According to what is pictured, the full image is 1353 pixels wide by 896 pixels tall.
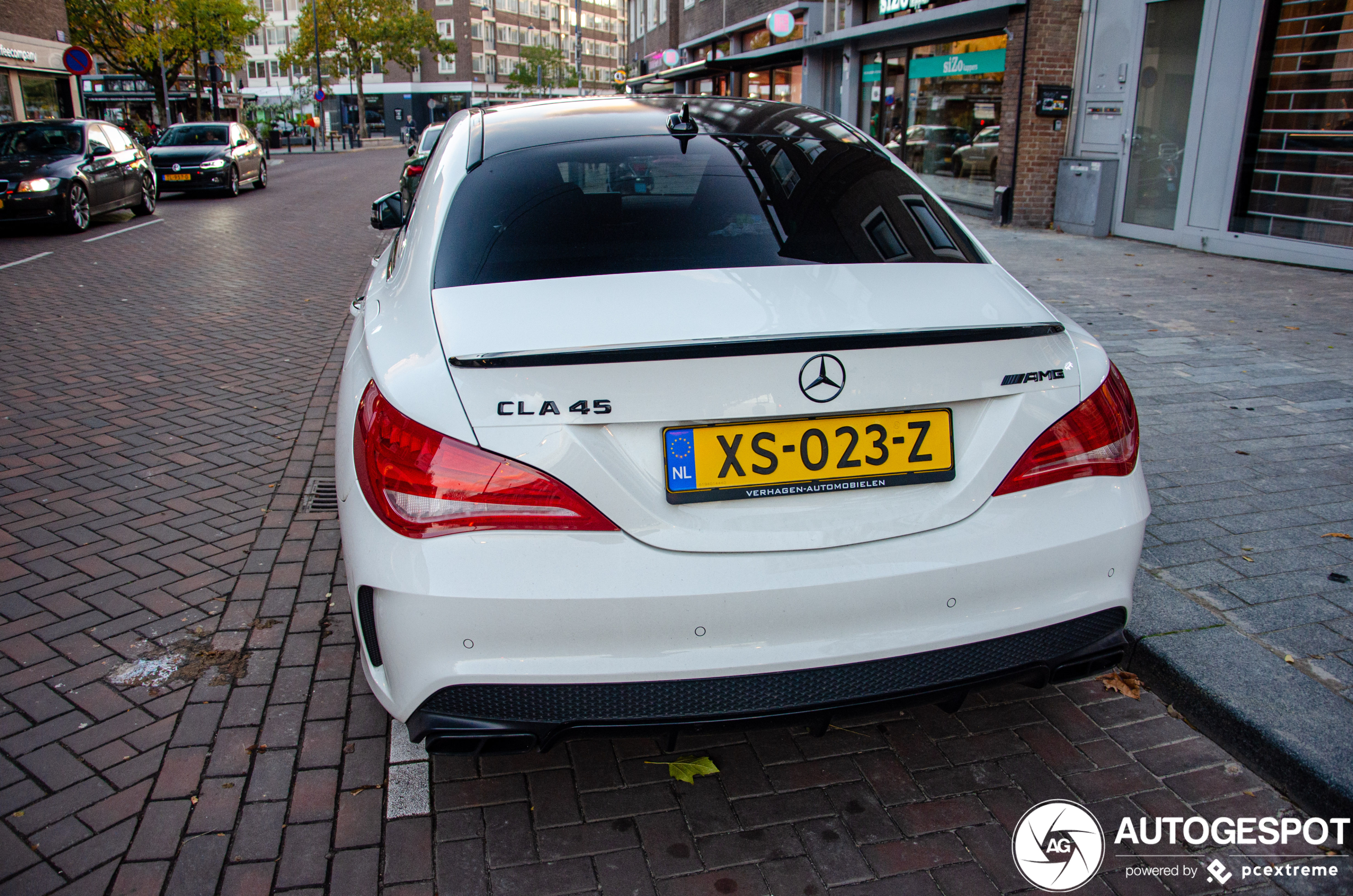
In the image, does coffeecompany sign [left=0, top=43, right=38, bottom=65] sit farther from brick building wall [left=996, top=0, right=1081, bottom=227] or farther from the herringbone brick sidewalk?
brick building wall [left=996, top=0, right=1081, bottom=227]

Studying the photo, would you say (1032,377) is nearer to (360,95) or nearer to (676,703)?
(676,703)

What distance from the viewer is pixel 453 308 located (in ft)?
7.34

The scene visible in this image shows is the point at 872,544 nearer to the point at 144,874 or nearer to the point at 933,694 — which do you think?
the point at 933,694

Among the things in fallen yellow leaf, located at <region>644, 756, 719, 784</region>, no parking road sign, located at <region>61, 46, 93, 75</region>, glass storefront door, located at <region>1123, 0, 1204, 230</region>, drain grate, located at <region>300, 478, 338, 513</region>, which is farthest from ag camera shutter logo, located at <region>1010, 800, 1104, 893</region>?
no parking road sign, located at <region>61, 46, 93, 75</region>

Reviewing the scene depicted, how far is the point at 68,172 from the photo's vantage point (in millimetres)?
14070

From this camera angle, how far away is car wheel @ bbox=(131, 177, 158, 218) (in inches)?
655

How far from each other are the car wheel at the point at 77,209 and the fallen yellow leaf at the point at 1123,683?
15.3m

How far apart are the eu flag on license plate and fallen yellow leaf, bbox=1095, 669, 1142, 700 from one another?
1657mm

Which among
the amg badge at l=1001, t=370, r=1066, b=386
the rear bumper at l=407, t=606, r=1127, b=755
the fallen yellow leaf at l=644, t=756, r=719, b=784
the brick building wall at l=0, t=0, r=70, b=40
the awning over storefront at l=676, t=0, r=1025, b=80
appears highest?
the brick building wall at l=0, t=0, r=70, b=40

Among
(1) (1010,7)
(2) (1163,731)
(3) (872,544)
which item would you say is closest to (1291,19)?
(1) (1010,7)

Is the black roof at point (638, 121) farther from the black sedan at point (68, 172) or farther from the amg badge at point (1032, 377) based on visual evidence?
the black sedan at point (68, 172)

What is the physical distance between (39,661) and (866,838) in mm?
2577

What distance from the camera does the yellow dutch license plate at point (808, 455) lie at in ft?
6.55

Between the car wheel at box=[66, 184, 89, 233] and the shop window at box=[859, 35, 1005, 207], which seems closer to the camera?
the car wheel at box=[66, 184, 89, 233]
